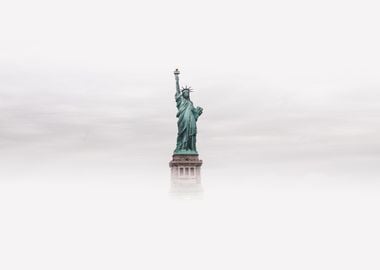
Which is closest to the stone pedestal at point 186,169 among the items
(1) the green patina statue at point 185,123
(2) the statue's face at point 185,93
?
(1) the green patina statue at point 185,123

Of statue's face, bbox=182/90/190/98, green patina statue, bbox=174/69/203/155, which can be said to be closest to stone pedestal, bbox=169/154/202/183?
green patina statue, bbox=174/69/203/155

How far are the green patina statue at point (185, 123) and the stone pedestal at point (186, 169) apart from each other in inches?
22.8

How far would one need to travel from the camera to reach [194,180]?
61812 millimetres

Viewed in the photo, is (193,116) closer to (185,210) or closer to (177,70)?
(177,70)

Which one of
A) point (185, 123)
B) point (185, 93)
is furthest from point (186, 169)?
point (185, 93)

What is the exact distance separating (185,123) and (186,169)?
4381 mm

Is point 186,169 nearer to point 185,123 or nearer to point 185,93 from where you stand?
point 185,123

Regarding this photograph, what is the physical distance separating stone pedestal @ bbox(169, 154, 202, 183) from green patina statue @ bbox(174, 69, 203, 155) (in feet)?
1.90

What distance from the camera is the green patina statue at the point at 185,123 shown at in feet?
205

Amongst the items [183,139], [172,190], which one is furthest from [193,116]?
[172,190]

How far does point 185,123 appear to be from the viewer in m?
62.6

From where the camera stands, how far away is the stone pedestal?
61.8 m

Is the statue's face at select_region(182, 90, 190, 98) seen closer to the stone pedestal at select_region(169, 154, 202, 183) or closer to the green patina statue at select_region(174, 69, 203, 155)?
the green patina statue at select_region(174, 69, 203, 155)

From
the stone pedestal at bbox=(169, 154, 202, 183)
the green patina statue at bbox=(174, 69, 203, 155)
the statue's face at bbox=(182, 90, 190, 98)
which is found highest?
the statue's face at bbox=(182, 90, 190, 98)
